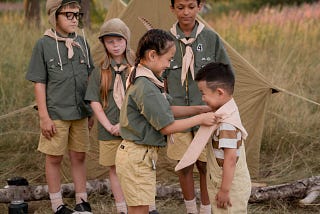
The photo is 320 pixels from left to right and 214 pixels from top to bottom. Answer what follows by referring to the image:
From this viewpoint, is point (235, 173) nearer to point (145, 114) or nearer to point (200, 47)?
point (145, 114)

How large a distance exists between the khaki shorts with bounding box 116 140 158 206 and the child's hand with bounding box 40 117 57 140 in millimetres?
898

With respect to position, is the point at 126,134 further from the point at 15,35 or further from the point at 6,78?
the point at 15,35

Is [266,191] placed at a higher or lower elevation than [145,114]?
lower

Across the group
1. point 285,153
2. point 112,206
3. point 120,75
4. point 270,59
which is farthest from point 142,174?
point 270,59

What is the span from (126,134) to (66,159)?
186cm

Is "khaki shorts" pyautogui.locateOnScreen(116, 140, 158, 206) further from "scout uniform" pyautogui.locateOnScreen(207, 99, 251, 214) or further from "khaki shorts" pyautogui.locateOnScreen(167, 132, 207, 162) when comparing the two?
"khaki shorts" pyautogui.locateOnScreen(167, 132, 207, 162)

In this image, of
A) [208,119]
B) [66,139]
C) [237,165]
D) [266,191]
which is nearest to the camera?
[208,119]

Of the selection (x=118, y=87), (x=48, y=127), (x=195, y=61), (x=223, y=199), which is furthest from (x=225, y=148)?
(x=48, y=127)

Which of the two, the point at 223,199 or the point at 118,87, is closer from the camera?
the point at 223,199

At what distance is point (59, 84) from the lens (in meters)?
3.97

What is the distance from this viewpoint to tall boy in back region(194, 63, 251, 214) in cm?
300

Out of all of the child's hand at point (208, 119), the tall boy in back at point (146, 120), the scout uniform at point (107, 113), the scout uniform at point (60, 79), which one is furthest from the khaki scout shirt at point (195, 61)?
the child's hand at point (208, 119)

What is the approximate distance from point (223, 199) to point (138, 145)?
0.50m

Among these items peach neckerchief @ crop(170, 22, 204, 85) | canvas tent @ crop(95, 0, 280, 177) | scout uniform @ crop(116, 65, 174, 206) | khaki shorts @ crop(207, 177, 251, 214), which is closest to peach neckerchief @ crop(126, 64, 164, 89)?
scout uniform @ crop(116, 65, 174, 206)
